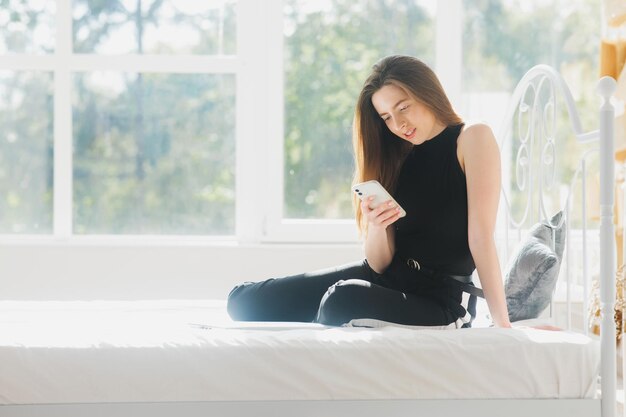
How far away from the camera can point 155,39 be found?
11.1ft

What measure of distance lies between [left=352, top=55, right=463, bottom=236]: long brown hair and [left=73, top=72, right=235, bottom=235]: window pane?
46.1 inches

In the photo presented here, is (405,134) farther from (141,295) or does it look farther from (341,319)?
(141,295)

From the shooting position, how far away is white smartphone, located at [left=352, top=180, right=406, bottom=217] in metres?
2.09

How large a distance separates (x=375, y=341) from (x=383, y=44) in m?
1.93

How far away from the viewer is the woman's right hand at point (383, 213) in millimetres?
2119

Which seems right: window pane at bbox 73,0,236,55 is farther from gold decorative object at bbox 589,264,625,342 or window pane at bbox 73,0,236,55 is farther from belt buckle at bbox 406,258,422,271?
gold decorative object at bbox 589,264,625,342

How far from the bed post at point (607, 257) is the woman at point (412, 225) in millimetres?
252

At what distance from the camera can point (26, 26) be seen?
11.0 feet

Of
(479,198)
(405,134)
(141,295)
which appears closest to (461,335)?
(479,198)

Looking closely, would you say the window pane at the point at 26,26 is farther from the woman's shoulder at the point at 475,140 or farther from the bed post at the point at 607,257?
the bed post at the point at 607,257

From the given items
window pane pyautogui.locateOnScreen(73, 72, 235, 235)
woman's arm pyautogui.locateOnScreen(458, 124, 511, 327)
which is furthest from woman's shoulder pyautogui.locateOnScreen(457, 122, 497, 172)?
window pane pyautogui.locateOnScreen(73, 72, 235, 235)

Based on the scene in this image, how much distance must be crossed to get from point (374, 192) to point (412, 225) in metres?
0.17

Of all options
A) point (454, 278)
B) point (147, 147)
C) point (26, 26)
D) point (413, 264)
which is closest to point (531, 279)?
point (454, 278)

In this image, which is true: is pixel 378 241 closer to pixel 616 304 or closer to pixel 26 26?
pixel 616 304
